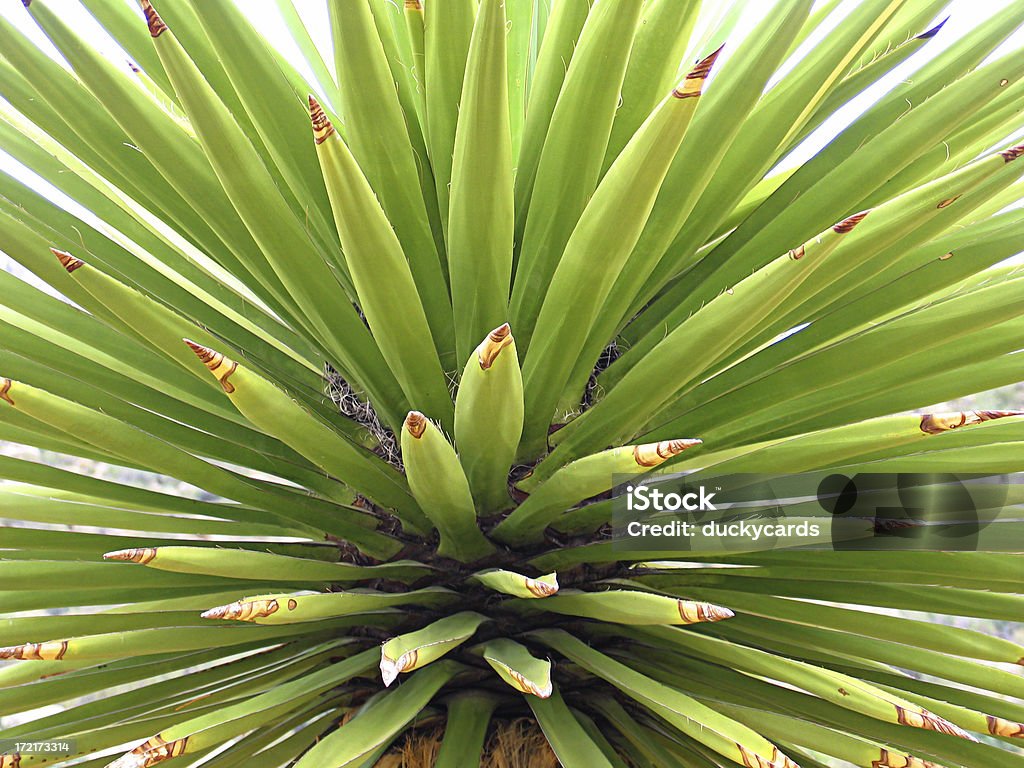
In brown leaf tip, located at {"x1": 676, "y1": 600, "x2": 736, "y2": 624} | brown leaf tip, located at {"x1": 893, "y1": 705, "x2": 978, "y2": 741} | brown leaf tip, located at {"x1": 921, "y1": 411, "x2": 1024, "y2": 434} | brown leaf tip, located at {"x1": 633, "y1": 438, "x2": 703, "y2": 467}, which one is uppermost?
brown leaf tip, located at {"x1": 921, "y1": 411, "x2": 1024, "y2": 434}

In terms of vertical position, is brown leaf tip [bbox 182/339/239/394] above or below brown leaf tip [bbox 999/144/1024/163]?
below

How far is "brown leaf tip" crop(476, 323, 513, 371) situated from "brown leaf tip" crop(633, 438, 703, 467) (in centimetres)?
9

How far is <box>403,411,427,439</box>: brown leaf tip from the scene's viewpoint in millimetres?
486

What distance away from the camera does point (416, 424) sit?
490 mm

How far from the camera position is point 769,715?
0.59 m

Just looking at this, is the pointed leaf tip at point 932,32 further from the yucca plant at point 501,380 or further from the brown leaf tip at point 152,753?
the brown leaf tip at point 152,753

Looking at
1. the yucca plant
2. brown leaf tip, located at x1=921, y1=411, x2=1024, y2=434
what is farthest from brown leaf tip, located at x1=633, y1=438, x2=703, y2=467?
brown leaf tip, located at x1=921, y1=411, x2=1024, y2=434

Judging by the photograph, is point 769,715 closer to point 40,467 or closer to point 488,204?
point 488,204

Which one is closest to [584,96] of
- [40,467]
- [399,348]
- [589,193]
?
[589,193]

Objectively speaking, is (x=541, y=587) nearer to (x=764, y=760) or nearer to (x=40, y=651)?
(x=764, y=760)

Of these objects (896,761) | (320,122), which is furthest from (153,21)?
(896,761)

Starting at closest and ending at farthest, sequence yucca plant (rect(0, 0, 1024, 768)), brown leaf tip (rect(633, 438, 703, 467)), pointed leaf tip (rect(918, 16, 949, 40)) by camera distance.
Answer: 1. brown leaf tip (rect(633, 438, 703, 467))
2. yucca plant (rect(0, 0, 1024, 768))
3. pointed leaf tip (rect(918, 16, 949, 40))

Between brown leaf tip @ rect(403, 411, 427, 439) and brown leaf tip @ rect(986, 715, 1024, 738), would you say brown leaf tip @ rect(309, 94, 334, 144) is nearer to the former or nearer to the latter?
brown leaf tip @ rect(403, 411, 427, 439)

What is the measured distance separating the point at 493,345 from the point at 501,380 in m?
0.04
